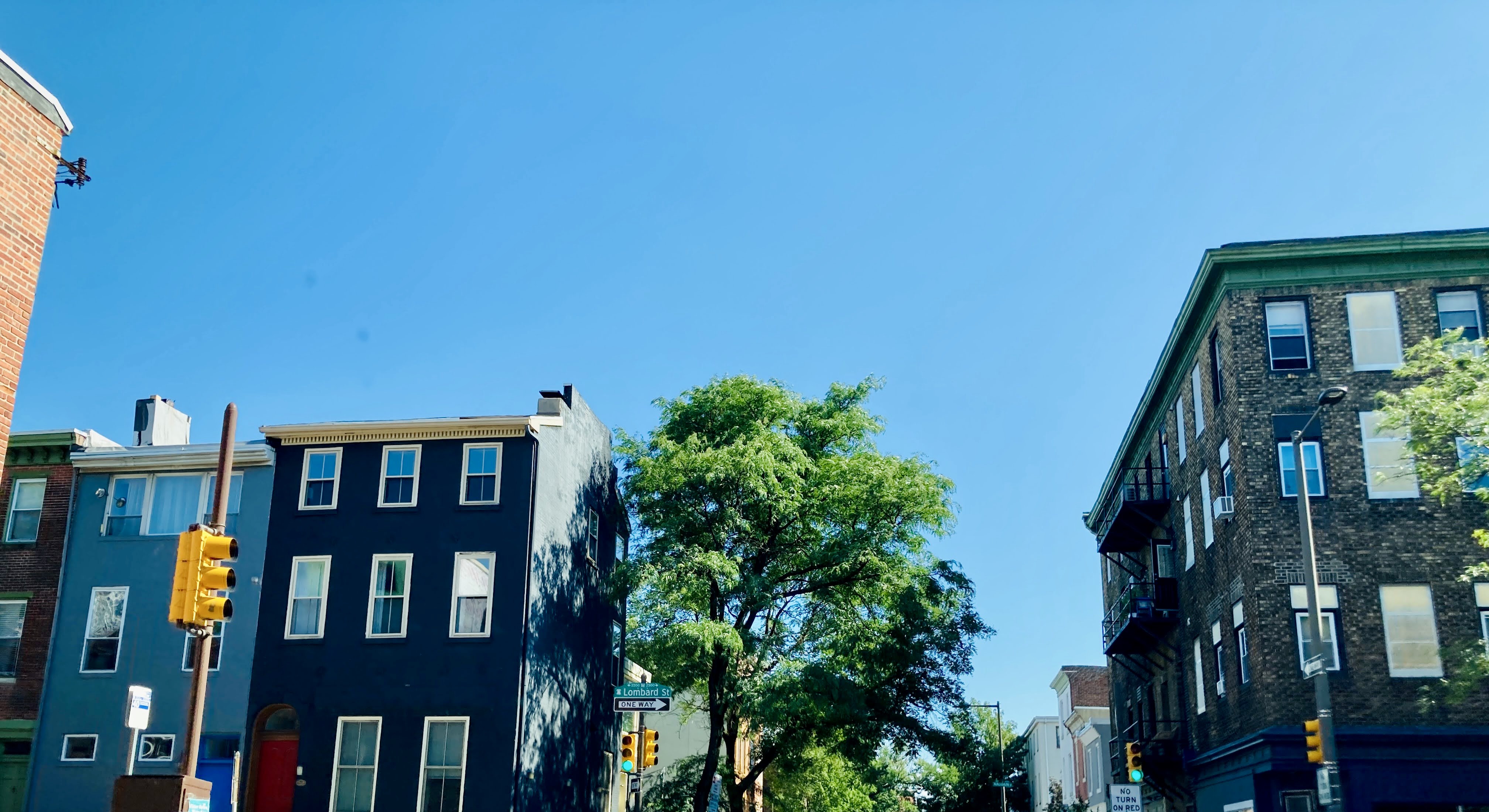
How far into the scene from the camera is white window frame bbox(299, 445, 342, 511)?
109ft

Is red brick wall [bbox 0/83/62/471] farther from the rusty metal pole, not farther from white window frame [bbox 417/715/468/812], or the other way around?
white window frame [bbox 417/715/468/812]

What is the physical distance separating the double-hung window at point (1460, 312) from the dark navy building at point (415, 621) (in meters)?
21.8

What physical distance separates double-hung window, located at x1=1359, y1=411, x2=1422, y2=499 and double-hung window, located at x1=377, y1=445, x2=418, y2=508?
2307 centimetres

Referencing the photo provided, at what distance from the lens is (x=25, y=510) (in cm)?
3491

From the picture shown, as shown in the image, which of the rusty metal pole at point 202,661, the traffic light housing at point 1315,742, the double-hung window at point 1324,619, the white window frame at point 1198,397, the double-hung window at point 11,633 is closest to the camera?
the rusty metal pole at point 202,661

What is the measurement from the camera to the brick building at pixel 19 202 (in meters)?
13.9

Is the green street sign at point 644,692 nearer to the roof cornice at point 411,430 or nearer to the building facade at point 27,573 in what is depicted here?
the roof cornice at point 411,430

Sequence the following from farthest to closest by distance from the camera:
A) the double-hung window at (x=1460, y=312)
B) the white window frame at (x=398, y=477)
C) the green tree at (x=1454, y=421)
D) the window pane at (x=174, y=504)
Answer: the window pane at (x=174, y=504), the white window frame at (x=398, y=477), the double-hung window at (x=1460, y=312), the green tree at (x=1454, y=421)

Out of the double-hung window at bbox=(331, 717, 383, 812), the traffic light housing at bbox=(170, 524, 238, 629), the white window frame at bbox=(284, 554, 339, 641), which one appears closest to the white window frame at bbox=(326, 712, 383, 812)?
the double-hung window at bbox=(331, 717, 383, 812)

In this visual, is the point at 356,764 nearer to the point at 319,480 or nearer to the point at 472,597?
the point at 472,597

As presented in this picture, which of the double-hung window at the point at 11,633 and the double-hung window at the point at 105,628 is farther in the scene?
the double-hung window at the point at 11,633

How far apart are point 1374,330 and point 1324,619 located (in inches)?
280

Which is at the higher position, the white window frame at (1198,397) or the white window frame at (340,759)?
the white window frame at (1198,397)

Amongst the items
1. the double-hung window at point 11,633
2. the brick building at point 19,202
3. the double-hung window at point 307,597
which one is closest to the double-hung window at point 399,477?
the double-hung window at point 307,597
